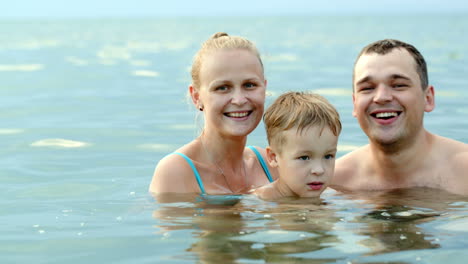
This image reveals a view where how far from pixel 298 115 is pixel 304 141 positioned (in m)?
0.19

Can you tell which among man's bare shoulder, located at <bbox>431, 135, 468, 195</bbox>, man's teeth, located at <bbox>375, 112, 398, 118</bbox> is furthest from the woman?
man's bare shoulder, located at <bbox>431, 135, 468, 195</bbox>

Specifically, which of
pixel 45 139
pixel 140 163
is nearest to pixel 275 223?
pixel 140 163

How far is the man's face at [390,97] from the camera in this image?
5496 mm

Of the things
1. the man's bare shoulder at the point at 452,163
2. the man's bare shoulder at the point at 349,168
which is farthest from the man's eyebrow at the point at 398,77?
the man's bare shoulder at the point at 349,168

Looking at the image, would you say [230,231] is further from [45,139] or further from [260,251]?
[45,139]

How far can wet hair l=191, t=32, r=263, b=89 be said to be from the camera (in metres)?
5.57

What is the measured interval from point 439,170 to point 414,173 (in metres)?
0.19

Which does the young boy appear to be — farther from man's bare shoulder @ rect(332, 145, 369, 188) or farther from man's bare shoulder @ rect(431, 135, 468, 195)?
man's bare shoulder @ rect(431, 135, 468, 195)

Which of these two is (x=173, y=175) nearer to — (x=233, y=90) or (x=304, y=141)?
(x=233, y=90)

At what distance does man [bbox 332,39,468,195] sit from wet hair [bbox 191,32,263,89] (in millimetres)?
860

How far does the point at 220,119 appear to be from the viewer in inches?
218

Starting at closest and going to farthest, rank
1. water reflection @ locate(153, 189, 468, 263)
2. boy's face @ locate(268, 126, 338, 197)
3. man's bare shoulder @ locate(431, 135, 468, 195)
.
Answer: water reflection @ locate(153, 189, 468, 263), boy's face @ locate(268, 126, 338, 197), man's bare shoulder @ locate(431, 135, 468, 195)

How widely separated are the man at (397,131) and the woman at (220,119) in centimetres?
79

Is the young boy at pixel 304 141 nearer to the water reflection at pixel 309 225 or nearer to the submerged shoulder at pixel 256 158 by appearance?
the water reflection at pixel 309 225
